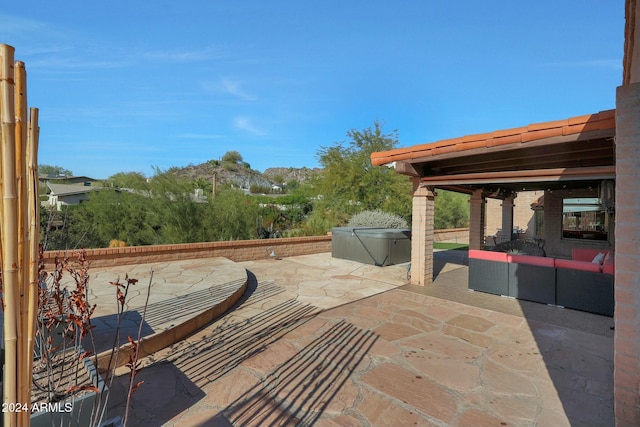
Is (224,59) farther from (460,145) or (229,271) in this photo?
(460,145)

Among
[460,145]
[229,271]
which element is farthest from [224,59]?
[460,145]

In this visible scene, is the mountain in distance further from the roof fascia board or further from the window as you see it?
the roof fascia board

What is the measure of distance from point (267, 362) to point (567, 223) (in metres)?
14.2

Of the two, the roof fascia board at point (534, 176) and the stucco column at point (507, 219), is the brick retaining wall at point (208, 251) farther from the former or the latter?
the stucco column at point (507, 219)

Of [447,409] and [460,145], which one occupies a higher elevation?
[460,145]

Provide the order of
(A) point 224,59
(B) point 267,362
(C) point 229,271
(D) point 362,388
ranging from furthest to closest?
(A) point 224,59 → (C) point 229,271 → (B) point 267,362 → (D) point 362,388

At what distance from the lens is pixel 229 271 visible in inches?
293

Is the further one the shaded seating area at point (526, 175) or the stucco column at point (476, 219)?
the stucco column at point (476, 219)

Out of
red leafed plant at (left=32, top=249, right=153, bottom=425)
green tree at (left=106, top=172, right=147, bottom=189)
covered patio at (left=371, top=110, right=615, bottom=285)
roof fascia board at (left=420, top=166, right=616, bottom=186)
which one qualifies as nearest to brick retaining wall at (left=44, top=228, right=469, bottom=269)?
green tree at (left=106, top=172, right=147, bottom=189)

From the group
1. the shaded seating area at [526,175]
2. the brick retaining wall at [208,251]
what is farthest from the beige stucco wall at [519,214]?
the shaded seating area at [526,175]

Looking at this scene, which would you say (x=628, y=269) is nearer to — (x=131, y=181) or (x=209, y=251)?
(x=209, y=251)

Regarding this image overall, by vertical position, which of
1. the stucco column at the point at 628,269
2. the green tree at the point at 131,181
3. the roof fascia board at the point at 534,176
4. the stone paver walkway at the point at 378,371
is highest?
the green tree at the point at 131,181

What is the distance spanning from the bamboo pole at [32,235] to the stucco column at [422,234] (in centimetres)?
652

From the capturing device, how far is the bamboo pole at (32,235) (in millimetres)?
1056
